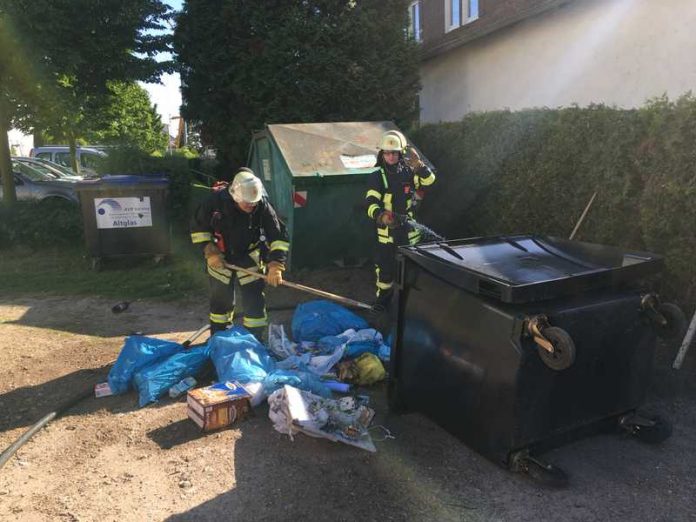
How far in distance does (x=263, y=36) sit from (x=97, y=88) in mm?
2832

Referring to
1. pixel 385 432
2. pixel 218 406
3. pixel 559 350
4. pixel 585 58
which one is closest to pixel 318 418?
pixel 385 432

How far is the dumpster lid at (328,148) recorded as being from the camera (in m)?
5.70

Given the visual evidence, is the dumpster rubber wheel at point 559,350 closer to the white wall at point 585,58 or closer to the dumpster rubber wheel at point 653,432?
the dumpster rubber wheel at point 653,432

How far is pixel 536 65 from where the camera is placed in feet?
33.5

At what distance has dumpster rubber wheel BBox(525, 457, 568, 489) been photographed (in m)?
2.60

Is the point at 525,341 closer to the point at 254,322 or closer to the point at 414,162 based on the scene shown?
the point at 254,322

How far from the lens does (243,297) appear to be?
4.32 metres

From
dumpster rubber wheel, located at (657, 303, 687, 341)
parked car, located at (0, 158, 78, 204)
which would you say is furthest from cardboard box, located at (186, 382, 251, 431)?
parked car, located at (0, 158, 78, 204)

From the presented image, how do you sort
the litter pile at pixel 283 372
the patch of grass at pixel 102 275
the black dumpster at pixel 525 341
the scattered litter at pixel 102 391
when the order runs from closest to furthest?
1. the black dumpster at pixel 525 341
2. the litter pile at pixel 283 372
3. the scattered litter at pixel 102 391
4. the patch of grass at pixel 102 275

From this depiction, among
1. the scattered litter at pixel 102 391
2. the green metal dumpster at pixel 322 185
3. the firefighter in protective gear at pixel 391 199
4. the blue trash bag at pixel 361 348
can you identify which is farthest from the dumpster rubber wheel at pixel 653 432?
the green metal dumpster at pixel 322 185

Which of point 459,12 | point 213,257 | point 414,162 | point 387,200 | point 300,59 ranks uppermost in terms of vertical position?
point 459,12

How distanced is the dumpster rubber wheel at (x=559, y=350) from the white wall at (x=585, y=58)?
6.16 meters

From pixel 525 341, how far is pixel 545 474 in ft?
2.23

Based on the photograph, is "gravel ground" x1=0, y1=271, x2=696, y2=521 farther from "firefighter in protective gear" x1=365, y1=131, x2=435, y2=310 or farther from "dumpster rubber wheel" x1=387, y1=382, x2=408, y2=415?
"firefighter in protective gear" x1=365, y1=131, x2=435, y2=310
